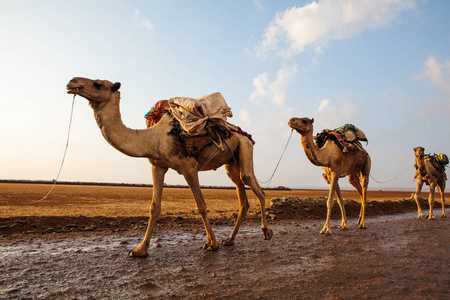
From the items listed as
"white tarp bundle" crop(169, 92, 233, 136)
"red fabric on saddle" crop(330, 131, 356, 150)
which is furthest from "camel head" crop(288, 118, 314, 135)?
"white tarp bundle" crop(169, 92, 233, 136)

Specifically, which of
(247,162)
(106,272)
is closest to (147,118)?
(247,162)

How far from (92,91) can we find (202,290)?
11.5ft

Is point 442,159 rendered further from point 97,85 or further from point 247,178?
point 97,85

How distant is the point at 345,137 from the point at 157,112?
20.4 ft

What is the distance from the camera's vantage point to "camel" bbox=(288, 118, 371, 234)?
8368 mm

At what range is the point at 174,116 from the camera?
575 cm

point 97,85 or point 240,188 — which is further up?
point 97,85

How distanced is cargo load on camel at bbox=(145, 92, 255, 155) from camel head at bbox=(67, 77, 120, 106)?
1.18 m

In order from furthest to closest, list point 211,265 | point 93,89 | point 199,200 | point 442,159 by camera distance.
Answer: point 442,159 < point 199,200 < point 93,89 < point 211,265

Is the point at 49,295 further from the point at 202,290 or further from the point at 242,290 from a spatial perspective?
the point at 242,290

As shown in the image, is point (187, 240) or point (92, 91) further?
point (187, 240)

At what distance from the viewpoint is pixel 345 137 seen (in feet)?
31.4

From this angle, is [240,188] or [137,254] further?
[240,188]

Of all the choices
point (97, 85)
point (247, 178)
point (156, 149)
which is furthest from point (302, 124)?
point (97, 85)
